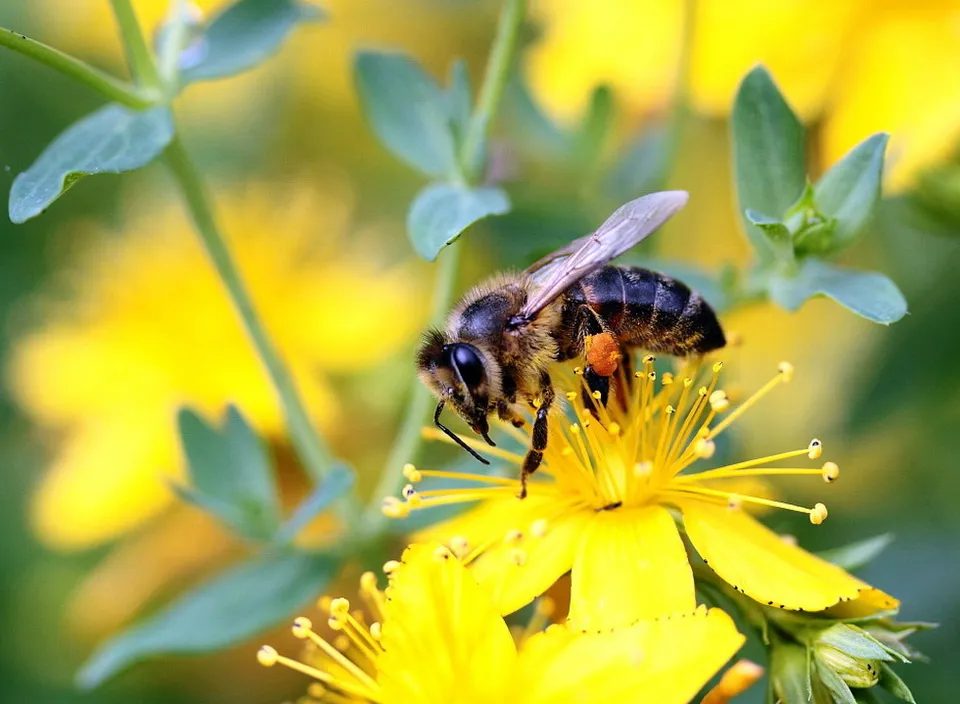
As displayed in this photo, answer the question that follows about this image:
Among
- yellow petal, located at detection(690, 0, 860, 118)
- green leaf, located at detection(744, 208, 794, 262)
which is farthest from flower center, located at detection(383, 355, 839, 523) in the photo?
yellow petal, located at detection(690, 0, 860, 118)

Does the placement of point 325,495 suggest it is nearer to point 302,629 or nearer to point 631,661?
point 302,629

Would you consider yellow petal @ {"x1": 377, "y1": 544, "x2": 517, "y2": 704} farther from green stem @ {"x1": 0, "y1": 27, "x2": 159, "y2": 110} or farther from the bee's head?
green stem @ {"x1": 0, "y1": 27, "x2": 159, "y2": 110}

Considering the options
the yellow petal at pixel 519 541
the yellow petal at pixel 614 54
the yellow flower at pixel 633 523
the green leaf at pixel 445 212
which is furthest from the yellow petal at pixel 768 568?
the yellow petal at pixel 614 54

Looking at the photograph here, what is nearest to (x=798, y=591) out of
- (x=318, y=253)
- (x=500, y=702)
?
(x=500, y=702)

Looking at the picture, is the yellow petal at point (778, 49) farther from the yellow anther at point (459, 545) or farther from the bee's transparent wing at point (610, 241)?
the yellow anther at point (459, 545)

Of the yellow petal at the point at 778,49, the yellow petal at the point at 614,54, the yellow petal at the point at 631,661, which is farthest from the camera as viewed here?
the yellow petal at the point at 614,54

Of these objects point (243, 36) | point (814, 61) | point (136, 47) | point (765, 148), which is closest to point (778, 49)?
point (814, 61)
